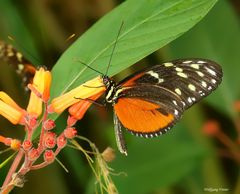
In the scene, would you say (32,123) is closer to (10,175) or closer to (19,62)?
(10,175)

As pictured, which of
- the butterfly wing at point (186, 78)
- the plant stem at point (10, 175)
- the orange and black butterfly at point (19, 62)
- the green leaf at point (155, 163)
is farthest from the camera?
the green leaf at point (155, 163)

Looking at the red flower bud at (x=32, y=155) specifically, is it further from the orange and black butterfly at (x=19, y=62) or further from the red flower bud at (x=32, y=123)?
the orange and black butterfly at (x=19, y=62)

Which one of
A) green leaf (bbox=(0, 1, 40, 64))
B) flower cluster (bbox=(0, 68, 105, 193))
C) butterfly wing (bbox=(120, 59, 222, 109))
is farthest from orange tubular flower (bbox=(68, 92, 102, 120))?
green leaf (bbox=(0, 1, 40, 64))

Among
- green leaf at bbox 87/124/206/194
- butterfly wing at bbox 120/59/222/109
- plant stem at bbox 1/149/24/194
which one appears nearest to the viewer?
plant stem at bbox 1/149/24/194

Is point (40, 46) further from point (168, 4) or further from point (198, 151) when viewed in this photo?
point (168, 4)

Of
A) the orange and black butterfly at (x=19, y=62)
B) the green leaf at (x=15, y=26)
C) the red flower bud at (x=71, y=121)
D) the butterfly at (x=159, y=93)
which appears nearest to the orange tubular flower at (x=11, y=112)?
the red flower bud at (x=71, y=121)

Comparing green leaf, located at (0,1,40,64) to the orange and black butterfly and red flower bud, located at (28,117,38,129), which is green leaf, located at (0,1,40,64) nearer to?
the orange and black butterfly
